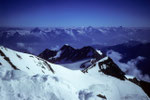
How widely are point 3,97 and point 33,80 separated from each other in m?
5.91

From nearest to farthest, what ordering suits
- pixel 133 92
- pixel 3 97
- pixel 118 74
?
pixel 3 97, pixel 133 92, pixel 118 74

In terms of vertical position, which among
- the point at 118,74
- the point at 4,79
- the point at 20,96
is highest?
the point at 4,79

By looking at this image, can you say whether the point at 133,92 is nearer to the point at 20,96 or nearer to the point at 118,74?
the point at 118,74

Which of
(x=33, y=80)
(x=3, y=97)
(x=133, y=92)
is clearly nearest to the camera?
(x=3, y=97)

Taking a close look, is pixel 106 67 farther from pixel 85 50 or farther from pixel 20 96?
pixel 20 96

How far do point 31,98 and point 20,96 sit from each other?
1756mm

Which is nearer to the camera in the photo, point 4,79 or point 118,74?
point 4,79

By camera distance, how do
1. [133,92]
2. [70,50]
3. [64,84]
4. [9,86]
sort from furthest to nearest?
[70,50] → [133,92] → [64,84] → [9,86]

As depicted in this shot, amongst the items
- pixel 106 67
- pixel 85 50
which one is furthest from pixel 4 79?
pixel 85 50

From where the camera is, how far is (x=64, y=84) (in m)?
26.5

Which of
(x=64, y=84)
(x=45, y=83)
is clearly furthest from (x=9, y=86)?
(x=64, y=84)

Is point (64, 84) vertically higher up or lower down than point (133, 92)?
higher up

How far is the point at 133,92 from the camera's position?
231ft

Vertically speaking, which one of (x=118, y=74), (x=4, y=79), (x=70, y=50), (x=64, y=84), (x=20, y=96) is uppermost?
(x=4, y=79)
